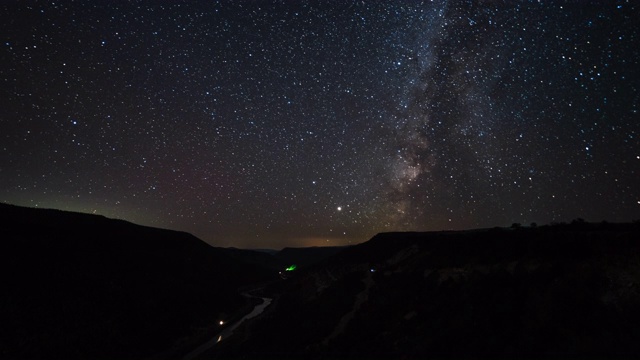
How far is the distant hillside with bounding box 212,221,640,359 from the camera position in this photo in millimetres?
13555

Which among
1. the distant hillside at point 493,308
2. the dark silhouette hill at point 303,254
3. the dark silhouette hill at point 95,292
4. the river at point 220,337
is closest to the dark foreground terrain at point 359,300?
the distant hillside at point 493,308

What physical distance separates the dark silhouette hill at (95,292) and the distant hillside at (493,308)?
11.6 meters

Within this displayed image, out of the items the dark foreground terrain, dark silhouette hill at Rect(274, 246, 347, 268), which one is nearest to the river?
the dark foreground terrain

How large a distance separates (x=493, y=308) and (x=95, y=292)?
148ft

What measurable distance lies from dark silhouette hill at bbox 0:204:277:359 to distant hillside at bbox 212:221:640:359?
457 inches

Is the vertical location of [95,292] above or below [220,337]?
above

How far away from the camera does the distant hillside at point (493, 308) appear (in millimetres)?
13555

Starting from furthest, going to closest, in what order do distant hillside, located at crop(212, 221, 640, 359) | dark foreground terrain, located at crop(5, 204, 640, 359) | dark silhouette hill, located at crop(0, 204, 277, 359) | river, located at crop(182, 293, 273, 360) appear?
dark silhouette hill, located at crop(0, 204, 277, 359) → river, located at crop(182, 293, 273, 360) → dark foreground terrain, located at crop(5, 204, 640, 359) → distant hillside, located at crop(212, 221, 640, 359)

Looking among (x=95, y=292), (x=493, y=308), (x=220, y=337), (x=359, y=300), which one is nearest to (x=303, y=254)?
(x=95, y=292)

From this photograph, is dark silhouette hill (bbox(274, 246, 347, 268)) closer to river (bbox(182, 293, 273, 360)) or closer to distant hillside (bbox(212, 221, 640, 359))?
river (bbox(182, 293, 273, 360))

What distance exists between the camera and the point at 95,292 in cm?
4106

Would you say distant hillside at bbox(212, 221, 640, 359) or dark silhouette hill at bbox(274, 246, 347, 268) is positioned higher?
distant hillside at bbox(212, 221, 640, 359)

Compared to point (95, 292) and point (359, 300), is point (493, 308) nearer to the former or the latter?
point (359, 300)

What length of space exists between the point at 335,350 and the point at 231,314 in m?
32.7
